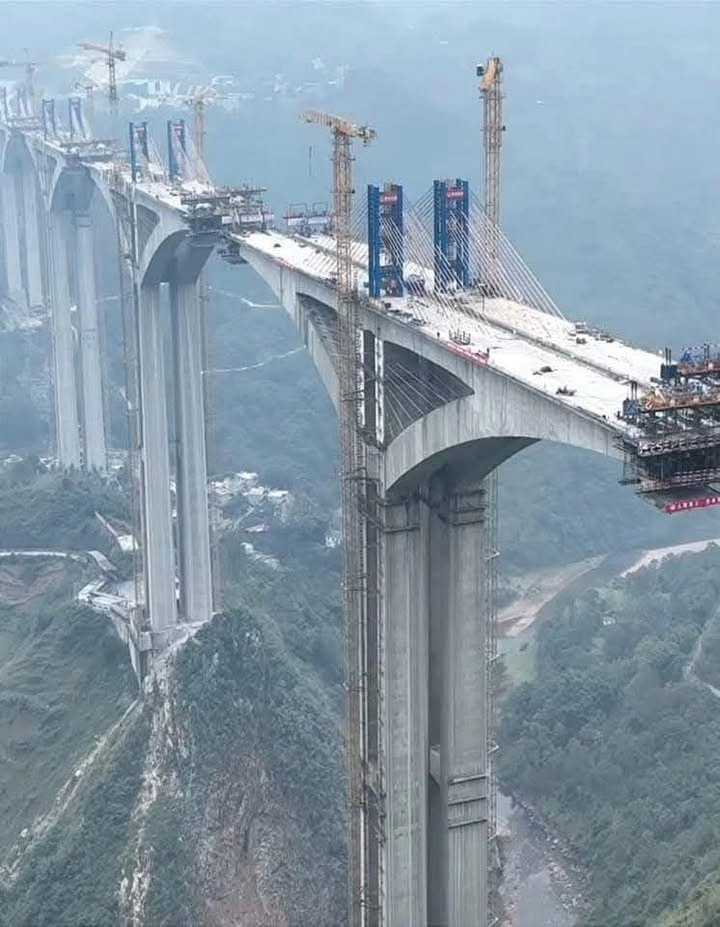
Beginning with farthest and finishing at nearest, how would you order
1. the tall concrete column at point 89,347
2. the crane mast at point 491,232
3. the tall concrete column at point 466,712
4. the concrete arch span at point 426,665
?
the tall concrete column at point 89,347, the crane mast at point 491,232, the tall concrete column at point 466,712, the concrete arch span at point 426,665

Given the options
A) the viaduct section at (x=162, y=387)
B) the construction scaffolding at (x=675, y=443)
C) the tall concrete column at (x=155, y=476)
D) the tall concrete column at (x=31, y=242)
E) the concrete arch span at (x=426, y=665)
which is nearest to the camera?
the construction scaffolding at (x=675, y=443)

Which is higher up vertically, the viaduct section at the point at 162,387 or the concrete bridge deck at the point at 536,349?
the viaduct section at the point at 162,387

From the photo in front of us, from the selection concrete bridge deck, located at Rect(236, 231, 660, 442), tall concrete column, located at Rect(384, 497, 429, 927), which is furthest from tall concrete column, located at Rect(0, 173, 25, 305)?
tall concrete column, located at Rect(384, 497, 429, 927)

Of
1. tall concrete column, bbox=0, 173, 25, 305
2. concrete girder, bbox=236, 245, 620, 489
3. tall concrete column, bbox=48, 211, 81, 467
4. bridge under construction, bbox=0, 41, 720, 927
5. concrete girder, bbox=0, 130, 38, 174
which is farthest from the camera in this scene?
tall concrete column, bbox=0, 173, 25, 305

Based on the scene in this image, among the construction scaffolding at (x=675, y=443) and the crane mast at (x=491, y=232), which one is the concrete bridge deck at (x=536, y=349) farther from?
the crane mast at (x=491, y=232)

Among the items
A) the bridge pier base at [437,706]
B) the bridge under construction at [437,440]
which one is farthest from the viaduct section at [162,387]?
the bridge pier base at [437,706]

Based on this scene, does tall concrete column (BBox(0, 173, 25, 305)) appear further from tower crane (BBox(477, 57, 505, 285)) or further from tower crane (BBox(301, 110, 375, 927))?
tower crane (BBox(477, 57, 505, 285))
